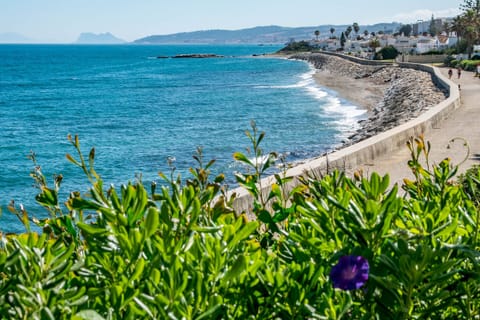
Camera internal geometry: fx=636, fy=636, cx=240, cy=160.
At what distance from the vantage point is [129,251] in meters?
1.40

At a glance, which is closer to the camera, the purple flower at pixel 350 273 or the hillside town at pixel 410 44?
the purple flower at pixel 350 273

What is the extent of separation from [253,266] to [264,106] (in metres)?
41.6

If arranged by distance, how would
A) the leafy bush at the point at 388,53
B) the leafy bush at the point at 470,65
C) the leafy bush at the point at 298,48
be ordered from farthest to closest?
the leafy bush at the point at 298,48 < the leafy bush at the point at 388,53 < the leafy bush at the point at 470,65

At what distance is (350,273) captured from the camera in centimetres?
133

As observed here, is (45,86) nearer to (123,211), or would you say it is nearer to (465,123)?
(465,123)

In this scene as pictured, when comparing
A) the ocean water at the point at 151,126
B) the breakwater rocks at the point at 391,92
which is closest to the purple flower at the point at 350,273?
the ocean water at the point at 151,126

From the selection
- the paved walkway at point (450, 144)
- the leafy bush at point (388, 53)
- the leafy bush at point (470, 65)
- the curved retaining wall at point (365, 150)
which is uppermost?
the curved retaining wall at point (365, 150)

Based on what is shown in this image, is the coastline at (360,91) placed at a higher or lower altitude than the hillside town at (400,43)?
higher

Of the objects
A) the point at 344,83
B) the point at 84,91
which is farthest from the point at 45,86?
the point at 344,83

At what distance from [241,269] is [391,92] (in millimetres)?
41054

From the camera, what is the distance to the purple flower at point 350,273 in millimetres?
1323

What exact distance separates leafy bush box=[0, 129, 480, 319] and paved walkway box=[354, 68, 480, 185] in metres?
3.98

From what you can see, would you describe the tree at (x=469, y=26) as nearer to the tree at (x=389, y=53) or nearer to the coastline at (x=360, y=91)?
the tree at (x=389, y=53)

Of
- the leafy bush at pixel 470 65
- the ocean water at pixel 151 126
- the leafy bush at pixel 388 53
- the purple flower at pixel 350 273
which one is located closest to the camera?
the purple flower at pixel 350 273
